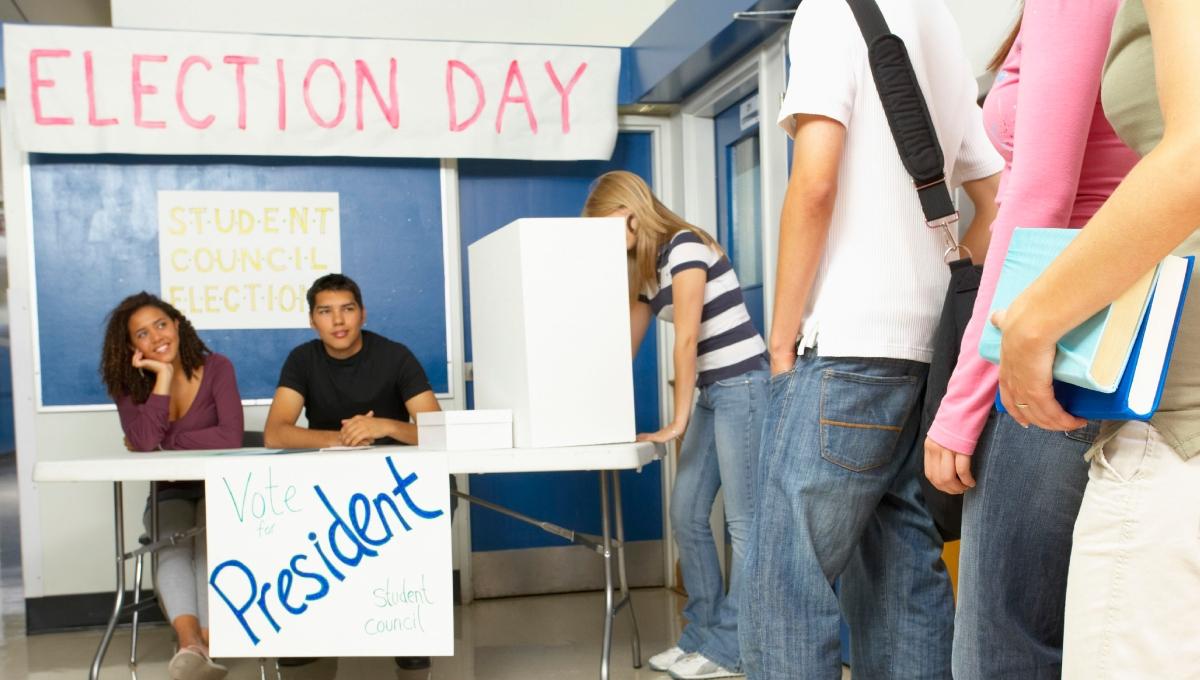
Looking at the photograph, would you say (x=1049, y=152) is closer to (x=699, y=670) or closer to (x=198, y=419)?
(x=699, y=670)

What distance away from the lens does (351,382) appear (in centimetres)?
341

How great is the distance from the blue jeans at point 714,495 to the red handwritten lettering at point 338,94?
165cm

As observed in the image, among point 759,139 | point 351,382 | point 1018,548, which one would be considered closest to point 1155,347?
point 1018,548

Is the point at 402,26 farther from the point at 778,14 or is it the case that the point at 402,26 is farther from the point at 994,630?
the point at 994,630

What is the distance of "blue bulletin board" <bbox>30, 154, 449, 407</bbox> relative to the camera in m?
3.79

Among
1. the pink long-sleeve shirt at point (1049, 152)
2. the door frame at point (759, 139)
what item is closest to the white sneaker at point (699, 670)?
the door frame at point (759, 139)

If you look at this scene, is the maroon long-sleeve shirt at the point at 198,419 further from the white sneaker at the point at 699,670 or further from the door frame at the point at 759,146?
the door frame at the point at 759,146

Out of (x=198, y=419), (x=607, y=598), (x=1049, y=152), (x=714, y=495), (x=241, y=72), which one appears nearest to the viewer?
(x=1049, y=152)

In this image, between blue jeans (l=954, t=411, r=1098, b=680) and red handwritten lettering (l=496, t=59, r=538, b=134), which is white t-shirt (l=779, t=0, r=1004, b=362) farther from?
red handwritten lettering (l=496, t=59, r=538, b=134)

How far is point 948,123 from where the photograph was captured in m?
1.43

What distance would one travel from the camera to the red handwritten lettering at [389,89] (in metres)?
3.74

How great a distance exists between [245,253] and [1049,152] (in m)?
3.37

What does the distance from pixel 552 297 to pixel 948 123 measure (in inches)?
49.6

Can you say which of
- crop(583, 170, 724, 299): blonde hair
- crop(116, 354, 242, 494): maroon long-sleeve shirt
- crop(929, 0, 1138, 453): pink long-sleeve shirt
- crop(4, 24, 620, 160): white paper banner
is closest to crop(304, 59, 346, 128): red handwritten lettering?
crop(4, 24, 620, 160): white paper banner
